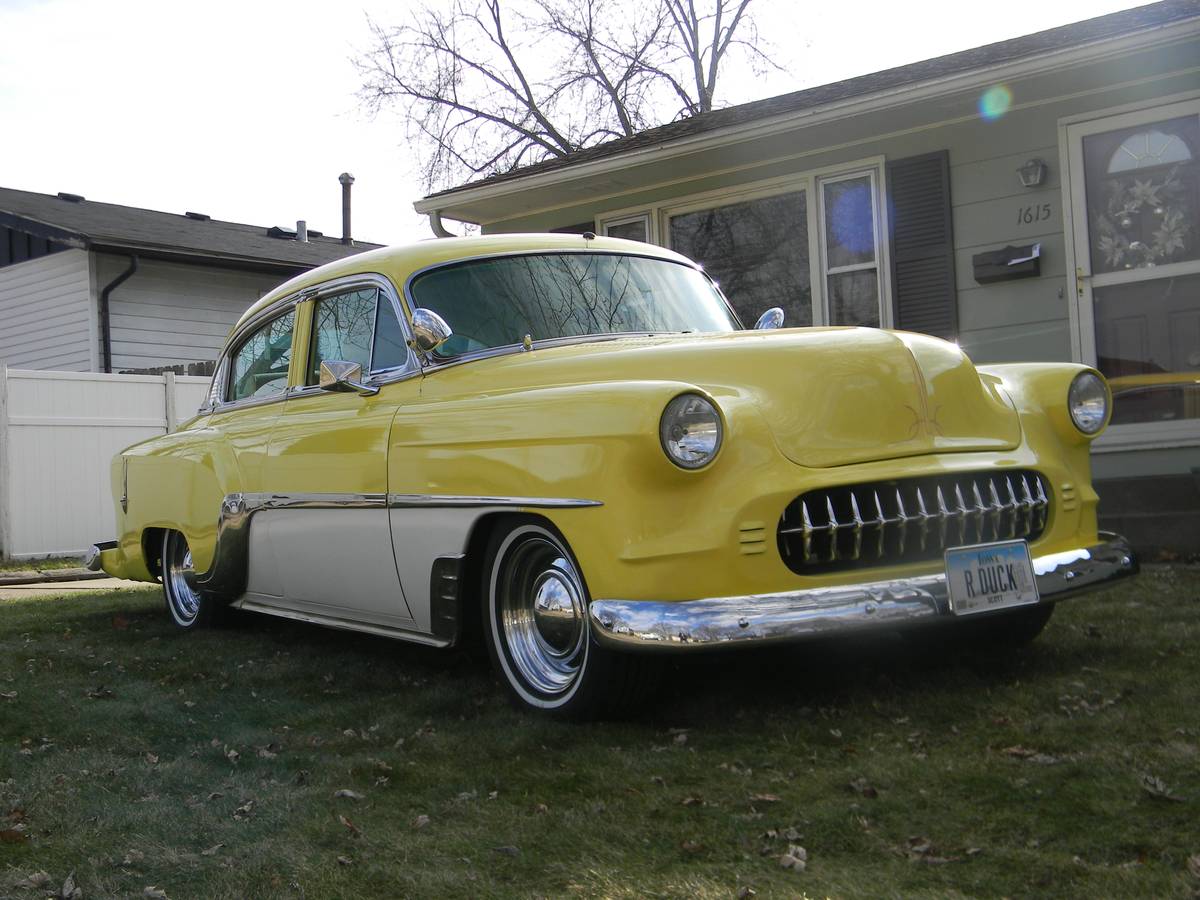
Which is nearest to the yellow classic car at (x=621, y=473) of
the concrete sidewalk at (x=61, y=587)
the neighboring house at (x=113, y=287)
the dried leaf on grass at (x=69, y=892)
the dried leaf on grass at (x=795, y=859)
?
the dried leaf on grass at (x=795, y=859)

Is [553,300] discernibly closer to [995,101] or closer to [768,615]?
[768,615]

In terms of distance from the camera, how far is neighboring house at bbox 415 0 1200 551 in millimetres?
8273

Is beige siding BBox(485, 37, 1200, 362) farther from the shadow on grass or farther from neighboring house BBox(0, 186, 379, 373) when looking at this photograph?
neighboring house BBox(0, 186, 379, 373)

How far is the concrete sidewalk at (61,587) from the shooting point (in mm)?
9720

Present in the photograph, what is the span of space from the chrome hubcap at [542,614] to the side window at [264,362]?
2.03 meters

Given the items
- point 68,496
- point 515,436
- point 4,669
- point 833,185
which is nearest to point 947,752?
point 515,436

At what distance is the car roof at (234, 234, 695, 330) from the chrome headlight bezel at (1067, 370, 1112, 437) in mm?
1858

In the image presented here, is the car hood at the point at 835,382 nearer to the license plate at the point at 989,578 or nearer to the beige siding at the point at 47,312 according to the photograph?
the license plate at the point at 989,578

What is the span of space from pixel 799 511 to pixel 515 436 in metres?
0.99

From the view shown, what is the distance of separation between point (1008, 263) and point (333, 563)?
5862 mm

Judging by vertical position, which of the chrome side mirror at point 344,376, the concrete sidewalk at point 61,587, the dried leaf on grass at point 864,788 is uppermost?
the chrome side mirror at point 344,376

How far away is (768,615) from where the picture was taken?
3.64 metres

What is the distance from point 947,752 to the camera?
358 centimetres

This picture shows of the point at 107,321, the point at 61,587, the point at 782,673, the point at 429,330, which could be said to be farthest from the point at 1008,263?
the point at 107,321
